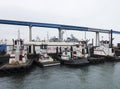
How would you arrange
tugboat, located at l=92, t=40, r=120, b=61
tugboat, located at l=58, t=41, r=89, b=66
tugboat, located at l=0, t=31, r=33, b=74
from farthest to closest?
1. tugboat, located at l=92, t=40, r=120, b=61
2. tugboat, located at l=58, t=41, r=89, b=66
3. tugboat, located at l=0, t=31, r=33, b=74

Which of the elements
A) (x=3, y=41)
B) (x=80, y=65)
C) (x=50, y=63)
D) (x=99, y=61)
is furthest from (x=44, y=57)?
(x=3, y=41)

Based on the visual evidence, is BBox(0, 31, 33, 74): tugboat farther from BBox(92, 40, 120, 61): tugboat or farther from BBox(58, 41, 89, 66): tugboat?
BBox(92, 40, 120, 61): tugboat

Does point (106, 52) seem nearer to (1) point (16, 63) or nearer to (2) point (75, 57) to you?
(2) point (75, 57)

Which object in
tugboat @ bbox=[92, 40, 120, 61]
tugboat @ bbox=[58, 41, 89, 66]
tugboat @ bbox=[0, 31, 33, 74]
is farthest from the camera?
tugboat @ bbox=[92, 40, 120, 61]

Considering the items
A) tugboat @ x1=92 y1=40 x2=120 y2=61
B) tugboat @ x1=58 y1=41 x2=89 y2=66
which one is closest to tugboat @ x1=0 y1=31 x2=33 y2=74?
tugboat @ x1=58 y1=41 x2=89 y2=66

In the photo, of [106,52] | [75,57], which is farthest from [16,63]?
[106,52]

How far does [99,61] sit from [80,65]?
770 cm

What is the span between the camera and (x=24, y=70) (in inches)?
949

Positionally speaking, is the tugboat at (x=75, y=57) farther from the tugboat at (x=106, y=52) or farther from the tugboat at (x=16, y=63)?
the tugboat at (x=16, y=63)

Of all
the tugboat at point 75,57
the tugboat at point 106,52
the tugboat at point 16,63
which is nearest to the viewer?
the tugboat at point 16,63

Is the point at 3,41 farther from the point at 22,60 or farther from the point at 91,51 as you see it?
the point at 91,51

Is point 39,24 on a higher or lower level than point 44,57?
higher

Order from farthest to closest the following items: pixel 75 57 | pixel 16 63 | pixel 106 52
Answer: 1. pixel 106 52
2. pixel 75 57
3. pixel 16 63

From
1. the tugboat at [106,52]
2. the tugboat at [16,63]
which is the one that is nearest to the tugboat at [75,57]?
the tugboat at [106,52]
